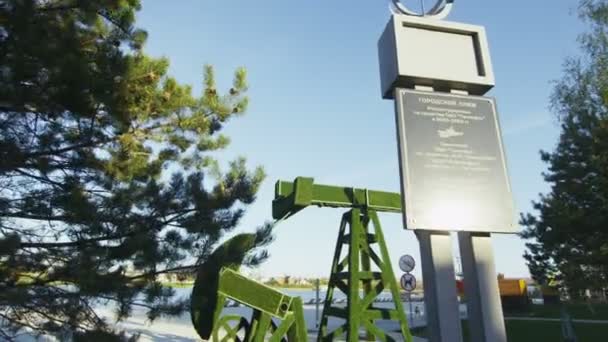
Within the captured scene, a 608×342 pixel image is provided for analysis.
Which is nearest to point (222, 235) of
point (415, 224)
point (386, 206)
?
point (386, 206)

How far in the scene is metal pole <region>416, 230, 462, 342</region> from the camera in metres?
3.88

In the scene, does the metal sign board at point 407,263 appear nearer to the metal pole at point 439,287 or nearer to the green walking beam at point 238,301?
the metal pole at point 439,287

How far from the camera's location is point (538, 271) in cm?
2234

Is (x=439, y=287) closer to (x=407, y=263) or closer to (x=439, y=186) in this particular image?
(x=439, y=186)

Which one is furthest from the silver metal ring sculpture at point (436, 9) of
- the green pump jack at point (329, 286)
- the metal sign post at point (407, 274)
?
the metal sign post at point (407, 274)

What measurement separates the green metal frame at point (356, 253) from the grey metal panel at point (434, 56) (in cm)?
168

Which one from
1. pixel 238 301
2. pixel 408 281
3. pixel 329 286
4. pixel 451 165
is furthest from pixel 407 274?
pixel 238 301

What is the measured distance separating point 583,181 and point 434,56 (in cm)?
1543

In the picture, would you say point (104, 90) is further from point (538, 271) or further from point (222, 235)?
point (538, 271)

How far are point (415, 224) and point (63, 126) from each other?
4992 millimetres

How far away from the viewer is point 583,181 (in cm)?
1662

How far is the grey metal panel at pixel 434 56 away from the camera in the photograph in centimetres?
445

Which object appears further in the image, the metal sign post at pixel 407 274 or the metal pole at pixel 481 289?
the metal sign post at pixel 407 274

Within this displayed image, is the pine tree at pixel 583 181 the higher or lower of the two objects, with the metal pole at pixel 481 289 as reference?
higher
